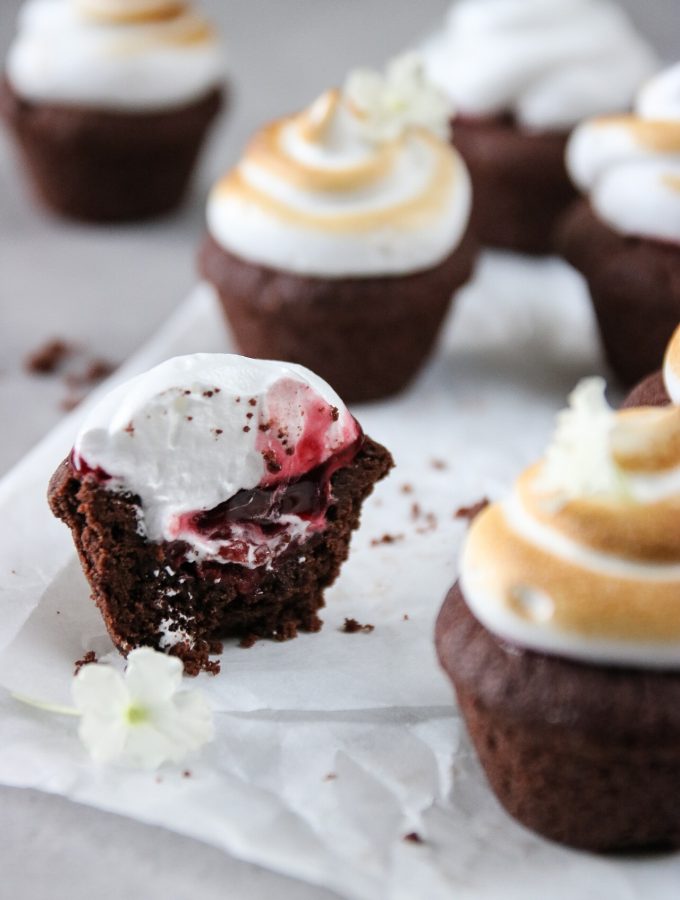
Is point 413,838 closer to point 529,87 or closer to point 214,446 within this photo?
point 214,446

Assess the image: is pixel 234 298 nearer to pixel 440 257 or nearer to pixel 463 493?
pixel 440 257

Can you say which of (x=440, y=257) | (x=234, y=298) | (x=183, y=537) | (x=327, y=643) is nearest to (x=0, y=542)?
(x=183, y=537)

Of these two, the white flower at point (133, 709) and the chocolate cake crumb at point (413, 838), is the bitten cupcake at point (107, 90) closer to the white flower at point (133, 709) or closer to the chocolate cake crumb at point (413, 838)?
the white flower at point (133, 709)

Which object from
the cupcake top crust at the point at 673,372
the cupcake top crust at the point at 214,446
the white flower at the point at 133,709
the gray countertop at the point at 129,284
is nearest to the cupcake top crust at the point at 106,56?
the gray countertop at the point at 129,284

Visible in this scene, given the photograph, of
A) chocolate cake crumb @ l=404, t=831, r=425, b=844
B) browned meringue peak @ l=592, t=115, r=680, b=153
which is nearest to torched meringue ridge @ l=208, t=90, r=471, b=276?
browned meringue peak @ l=592, t=115, r=680, b=153

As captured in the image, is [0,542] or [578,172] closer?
[0,542]

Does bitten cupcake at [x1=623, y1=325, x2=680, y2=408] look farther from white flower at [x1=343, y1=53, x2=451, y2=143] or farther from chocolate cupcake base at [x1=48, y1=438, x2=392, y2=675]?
white flower at [x1=343, y1=53, x2=451, y2=143]
